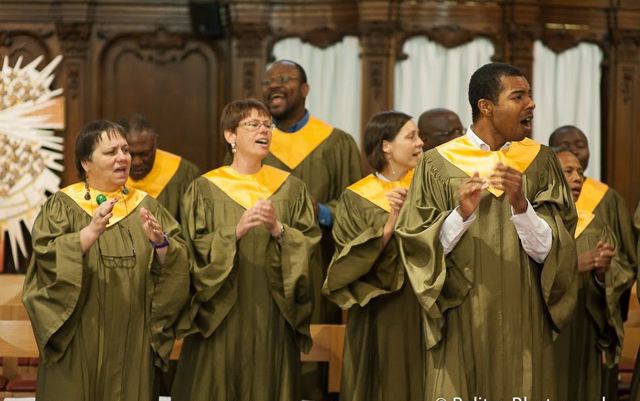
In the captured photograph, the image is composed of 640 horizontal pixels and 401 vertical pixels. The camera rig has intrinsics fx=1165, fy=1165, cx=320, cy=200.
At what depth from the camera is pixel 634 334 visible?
22.0 feet

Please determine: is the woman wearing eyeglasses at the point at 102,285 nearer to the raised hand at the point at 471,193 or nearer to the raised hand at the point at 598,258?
the raised hand at the point at 471,193

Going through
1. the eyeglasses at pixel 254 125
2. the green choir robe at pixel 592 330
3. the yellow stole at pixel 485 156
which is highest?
the eyeglasses at pixel 254 125

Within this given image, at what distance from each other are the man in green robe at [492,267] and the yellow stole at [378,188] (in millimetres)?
1113

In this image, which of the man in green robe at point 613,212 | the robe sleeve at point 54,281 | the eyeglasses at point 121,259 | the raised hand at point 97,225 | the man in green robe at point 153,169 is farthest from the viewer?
the man in green robe at point 153,169

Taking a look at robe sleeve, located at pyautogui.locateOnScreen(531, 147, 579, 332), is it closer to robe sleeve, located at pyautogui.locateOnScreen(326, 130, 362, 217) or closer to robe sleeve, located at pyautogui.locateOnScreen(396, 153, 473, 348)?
robe sleeve, located at pyautogui.locateOnScreen(396, 153, 473, 348)

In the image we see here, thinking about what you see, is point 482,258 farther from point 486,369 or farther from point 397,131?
point 397,131

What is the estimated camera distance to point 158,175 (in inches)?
280

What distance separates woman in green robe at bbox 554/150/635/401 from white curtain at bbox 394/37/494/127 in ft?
10.5

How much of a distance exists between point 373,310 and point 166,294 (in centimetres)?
110

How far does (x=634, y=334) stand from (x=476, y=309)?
2340mm

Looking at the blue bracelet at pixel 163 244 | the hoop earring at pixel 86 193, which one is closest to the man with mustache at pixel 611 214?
the blue bracelet at pixel 163 244

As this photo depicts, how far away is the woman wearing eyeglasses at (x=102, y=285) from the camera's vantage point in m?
5.20

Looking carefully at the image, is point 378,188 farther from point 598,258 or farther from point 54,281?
point 54,281

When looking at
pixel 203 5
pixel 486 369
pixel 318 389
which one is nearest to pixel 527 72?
pixel 203 5
